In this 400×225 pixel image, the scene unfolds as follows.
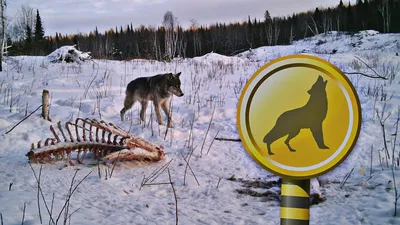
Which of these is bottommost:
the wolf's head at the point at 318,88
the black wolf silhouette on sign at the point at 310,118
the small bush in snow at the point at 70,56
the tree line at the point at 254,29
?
the black wolf silhouette on sign at the point at 310,118

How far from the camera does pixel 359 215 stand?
70.1 inches

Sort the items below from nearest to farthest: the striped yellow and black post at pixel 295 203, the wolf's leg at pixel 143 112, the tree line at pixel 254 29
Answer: the striped yellow and black post at pixel 295 203, the wolf's leg at pixel 143 112, the tree line at pixel 254 29

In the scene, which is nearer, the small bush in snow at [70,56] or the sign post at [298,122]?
the sign post at [298,122]

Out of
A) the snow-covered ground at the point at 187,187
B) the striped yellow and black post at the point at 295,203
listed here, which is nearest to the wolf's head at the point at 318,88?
the striped yellow and black post at the point at 295,203

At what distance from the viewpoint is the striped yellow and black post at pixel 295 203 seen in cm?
69

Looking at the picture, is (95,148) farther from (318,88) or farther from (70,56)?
(70,56)

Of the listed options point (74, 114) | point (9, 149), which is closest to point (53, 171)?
point (9, 149)

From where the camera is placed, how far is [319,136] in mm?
713

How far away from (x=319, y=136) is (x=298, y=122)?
0.06 meters

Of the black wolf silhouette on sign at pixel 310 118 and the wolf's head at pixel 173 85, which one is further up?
the wolf's head at pixel 173 85

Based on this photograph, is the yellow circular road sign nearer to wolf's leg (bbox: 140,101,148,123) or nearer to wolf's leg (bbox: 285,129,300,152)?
wolf's leg (bbox: 285,129,300,152)

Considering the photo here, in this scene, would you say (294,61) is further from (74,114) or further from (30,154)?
(74,114)

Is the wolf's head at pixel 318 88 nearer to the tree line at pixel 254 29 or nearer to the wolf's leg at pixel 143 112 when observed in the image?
the wolf's leg at pixel 143 112

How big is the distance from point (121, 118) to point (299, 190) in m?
4.99
